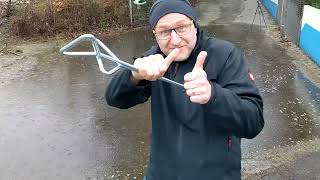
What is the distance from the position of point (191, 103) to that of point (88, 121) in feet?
12.6

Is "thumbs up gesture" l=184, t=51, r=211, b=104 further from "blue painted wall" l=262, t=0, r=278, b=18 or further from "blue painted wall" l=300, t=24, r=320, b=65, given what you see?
"blue painted wall" l=262, t=0, r=278, b=18

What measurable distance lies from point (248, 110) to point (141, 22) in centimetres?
899

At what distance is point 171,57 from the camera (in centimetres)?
169

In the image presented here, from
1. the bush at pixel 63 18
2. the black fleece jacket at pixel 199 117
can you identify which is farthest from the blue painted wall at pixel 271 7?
the black fleece jacket at pixel 199 117

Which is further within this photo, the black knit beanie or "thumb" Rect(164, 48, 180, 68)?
the black knit beanie

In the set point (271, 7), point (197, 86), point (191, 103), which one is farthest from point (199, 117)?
point (271, 7)

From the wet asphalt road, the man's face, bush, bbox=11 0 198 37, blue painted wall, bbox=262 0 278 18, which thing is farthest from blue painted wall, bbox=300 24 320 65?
the man's face

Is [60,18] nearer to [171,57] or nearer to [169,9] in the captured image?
[169,9]

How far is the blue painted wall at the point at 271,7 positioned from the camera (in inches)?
423

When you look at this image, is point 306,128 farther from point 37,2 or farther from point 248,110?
point 37,2

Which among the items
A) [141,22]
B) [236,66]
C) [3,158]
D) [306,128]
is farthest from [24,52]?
[236,66]

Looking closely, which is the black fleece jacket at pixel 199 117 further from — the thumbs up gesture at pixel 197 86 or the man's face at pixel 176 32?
the thumbs up gesture at pixel 197 86

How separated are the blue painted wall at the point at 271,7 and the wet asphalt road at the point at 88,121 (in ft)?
9.57

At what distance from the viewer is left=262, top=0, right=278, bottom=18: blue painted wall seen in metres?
10.7
